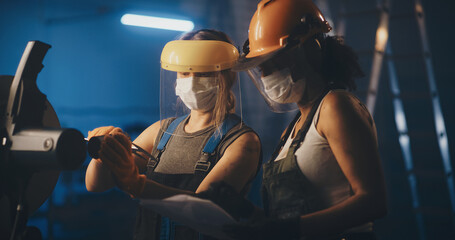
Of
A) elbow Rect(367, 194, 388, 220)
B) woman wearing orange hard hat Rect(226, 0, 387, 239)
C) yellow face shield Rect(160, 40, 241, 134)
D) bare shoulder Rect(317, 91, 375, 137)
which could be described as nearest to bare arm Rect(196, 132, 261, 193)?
woman wearing orange hard hat Rect(226, 0, 387, 239)

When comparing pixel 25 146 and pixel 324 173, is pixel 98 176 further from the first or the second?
pixel 324 173

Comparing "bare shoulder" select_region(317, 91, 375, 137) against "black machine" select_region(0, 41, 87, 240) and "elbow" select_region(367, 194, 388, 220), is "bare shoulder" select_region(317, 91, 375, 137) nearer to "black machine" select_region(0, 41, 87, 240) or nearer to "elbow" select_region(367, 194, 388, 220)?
"elbow" select_region(367, 194, 388, 220)

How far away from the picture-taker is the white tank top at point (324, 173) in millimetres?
1129

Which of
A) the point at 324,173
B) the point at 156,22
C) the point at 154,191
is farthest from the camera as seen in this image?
the point at 156,22

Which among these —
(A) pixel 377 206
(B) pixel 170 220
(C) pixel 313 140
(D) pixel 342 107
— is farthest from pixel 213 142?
(A) pixel 377 206

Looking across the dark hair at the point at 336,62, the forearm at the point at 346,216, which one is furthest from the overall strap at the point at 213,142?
the forearm at the point at 346,216

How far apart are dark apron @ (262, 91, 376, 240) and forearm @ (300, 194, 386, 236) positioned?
0.13 m

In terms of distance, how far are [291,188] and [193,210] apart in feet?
1.07

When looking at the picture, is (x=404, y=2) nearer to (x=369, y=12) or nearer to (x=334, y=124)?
(x=369, y=12)

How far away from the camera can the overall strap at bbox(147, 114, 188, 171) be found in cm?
158

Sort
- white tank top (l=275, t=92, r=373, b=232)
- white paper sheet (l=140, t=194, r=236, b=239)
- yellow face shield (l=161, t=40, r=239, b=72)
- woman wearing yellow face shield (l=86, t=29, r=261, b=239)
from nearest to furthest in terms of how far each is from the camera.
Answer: white paper sheet (l=140, t=194, r=236, b=239) → white tank top (l=275, t=92, r=373, b=232) → woman wearing yellow face shield (l=86, t=29, r=261, b=239) → yellow face shield (l=161, t=40, r=239, b=72)

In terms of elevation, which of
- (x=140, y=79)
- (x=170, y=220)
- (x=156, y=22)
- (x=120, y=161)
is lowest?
(x=170, y=220)

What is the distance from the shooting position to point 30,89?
0.90 metres

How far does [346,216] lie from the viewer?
3.34 ft
